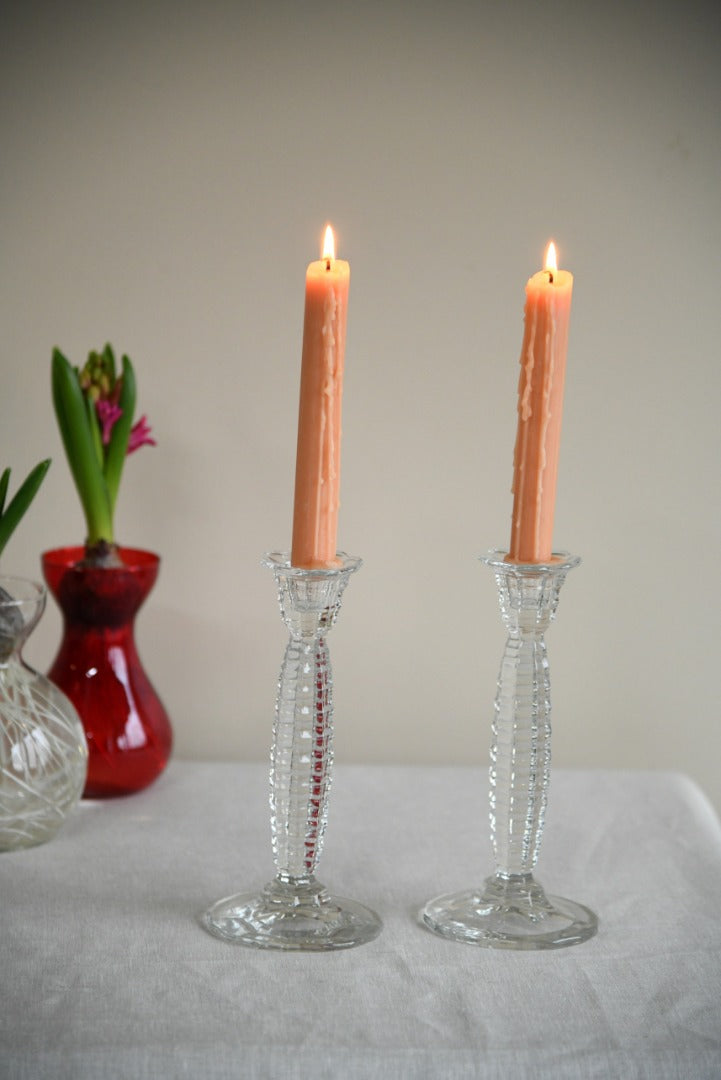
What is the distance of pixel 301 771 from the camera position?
61 centimetres

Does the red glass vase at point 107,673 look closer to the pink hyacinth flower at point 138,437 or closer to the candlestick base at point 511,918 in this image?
the pink hyacinth flower at point 138,437

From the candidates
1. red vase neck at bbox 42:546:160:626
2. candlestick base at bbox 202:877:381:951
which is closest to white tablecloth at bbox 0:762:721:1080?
candlestick base at bbox 202:877:381:951

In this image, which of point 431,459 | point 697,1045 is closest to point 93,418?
point 431,459

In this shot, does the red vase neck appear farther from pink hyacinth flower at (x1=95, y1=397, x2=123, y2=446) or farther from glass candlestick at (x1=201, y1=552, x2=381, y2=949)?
glass candlestick at (x1=201, y1=552, x2=381, y2=949)

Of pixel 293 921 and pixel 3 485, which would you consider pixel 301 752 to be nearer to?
pixel 293 921

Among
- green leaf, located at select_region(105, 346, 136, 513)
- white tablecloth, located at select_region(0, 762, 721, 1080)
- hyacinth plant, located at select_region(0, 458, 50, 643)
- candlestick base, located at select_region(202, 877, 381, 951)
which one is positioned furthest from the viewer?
green leaf, located at select_region(105, 346, 136, 513)

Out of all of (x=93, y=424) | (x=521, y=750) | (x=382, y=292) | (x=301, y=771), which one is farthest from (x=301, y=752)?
(x=382, y=292)

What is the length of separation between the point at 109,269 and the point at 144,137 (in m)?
0.11

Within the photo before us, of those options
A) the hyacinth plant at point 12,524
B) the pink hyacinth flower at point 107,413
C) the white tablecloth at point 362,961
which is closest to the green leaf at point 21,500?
the hyacinth plant at point 12,524

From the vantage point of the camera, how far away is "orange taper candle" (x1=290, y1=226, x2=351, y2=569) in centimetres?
58

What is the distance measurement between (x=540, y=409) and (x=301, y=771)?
8.8 inches

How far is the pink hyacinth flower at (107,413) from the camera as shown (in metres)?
0.84

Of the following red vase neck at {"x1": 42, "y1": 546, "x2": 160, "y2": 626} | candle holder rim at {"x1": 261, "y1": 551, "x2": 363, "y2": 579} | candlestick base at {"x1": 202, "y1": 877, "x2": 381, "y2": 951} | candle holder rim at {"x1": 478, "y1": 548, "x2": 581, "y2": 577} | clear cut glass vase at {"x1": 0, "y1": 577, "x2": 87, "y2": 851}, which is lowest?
candlestick base at {"x1": 202, "y1": 877, "x2": 381, "y2": 951}

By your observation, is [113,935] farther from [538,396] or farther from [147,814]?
[538,396]
